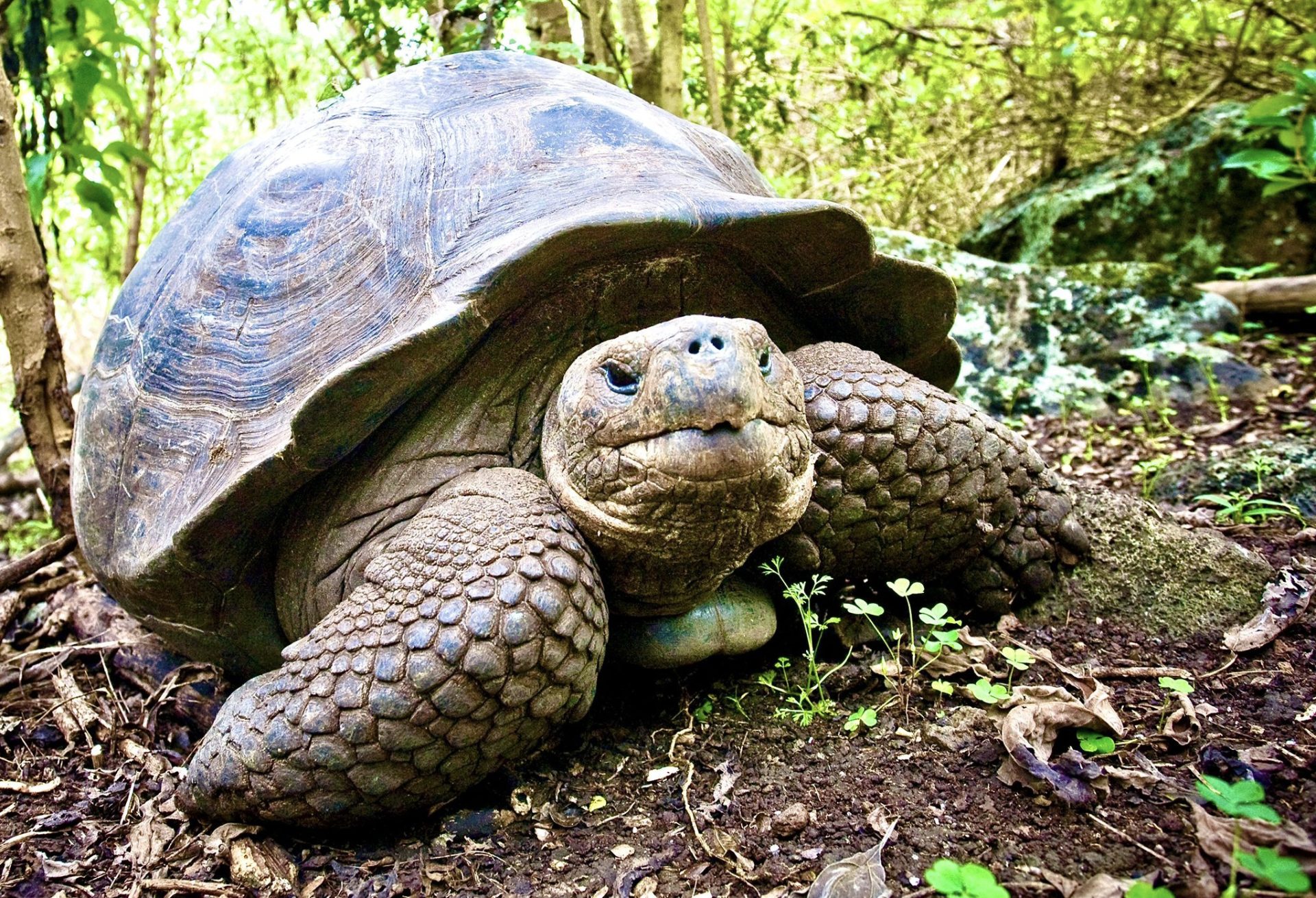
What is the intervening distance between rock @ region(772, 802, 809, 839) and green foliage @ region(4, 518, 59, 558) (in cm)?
423

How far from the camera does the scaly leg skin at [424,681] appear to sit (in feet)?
6.83

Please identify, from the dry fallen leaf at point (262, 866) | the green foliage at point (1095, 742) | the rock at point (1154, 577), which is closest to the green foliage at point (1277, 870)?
the green foliage at point (1095, 742)

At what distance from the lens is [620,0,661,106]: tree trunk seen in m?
4.97

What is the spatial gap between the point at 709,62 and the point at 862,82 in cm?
295

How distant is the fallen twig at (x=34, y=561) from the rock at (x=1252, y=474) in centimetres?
410

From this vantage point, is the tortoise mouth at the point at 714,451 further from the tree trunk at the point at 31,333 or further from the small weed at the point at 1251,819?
the tree trunk at the point at 31,333

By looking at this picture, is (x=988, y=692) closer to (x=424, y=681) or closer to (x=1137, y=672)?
(x=1137, y=672)

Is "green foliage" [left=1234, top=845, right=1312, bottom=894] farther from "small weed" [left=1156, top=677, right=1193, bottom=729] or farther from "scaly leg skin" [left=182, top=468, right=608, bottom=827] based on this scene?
"scaly leg skin" [left=182, top=468, right=608, bottom=827]

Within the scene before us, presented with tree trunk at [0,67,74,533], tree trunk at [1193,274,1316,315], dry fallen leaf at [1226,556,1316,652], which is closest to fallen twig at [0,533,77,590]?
tree trunk at [0,67,74,533]

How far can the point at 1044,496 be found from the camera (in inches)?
117

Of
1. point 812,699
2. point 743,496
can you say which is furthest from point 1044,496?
point 743,496

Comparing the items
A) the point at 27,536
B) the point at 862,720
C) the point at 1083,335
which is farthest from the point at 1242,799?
the point at 27,536

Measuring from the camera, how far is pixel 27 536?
17.1 ft

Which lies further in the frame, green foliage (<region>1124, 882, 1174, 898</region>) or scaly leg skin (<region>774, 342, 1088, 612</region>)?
scaly leg skin (<region>774, 342, 1088, 612</region>)
